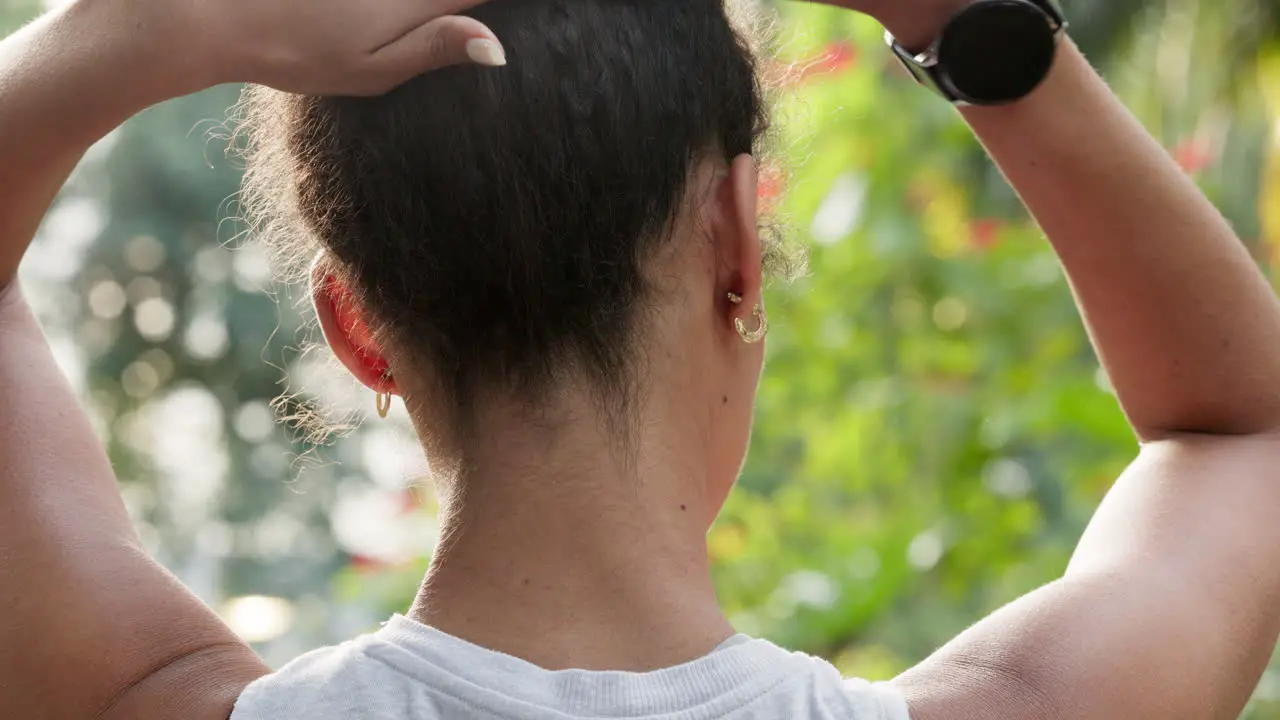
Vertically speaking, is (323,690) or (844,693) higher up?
(323,690)

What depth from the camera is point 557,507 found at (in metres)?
1.10

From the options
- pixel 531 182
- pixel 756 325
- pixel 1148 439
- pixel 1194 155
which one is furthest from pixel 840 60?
pixel 531 182

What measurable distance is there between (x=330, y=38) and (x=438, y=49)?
74mm

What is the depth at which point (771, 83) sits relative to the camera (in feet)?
4.19

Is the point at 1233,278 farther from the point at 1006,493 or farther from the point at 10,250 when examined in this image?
the point at 1006,493

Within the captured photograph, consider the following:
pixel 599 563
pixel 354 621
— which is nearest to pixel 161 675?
pixel 599 563

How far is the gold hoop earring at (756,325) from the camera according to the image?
116cm

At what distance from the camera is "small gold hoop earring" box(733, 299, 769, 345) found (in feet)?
3.81

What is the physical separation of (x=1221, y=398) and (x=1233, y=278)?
105 mm

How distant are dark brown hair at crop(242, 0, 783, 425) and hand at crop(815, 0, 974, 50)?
0.17m

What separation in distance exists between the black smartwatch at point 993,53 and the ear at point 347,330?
1.63 feet

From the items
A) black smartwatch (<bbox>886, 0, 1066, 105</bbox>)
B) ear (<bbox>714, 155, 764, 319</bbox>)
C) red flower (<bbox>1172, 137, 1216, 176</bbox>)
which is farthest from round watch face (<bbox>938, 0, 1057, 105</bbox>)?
red flower (<bbox>1172, 137, 1216, 176</bbox>)

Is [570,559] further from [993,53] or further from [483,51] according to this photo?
[993,53]

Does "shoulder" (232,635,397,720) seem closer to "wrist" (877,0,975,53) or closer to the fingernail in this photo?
the fingernail
